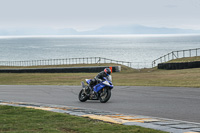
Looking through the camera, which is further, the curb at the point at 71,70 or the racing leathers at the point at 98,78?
the curb at the point at 71,70

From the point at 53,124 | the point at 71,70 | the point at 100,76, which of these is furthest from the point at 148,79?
the point at 53,124

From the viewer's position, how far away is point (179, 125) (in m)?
8.41

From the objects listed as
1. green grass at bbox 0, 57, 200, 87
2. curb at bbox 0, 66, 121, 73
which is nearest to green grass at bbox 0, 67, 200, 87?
green grass at bbox 0, 57, 200, 87

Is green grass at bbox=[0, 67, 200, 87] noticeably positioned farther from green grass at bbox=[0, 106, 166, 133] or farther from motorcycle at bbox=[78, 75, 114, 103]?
green grass at bbox=[0, 106, 166, 133]

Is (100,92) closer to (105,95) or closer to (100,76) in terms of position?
(105,95)

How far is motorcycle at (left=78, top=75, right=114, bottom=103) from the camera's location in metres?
13.9

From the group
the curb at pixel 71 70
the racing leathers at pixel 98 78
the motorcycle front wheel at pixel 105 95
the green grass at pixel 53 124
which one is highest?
the curb at pixel 71 70

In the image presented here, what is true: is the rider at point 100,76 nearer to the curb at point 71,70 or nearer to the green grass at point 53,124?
the green grass at point 53,124

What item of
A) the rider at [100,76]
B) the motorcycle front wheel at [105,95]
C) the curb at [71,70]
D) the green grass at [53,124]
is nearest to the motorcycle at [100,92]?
the motorcycle front wheel at [105,95]

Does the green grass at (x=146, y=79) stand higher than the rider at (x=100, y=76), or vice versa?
the rider at (x=100, y=76)

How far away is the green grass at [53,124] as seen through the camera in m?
7.80

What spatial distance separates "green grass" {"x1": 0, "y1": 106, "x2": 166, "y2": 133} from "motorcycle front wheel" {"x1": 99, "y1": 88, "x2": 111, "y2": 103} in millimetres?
3988

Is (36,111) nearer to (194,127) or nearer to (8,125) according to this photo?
(8,125)

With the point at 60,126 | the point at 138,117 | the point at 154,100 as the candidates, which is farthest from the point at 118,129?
the point at 154,100
